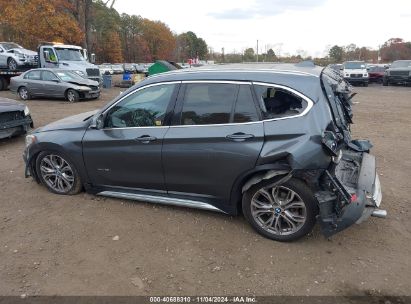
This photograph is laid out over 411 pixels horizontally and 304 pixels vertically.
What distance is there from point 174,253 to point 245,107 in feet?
5.59

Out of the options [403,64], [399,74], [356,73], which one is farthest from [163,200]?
[403,64]

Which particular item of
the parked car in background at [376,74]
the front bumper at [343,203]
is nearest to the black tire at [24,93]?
the front bumper at [343,203]

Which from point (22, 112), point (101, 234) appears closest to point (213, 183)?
point (101, 234)

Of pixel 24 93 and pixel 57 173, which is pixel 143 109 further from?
pixel 24 93

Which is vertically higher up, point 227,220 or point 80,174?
point 80,174

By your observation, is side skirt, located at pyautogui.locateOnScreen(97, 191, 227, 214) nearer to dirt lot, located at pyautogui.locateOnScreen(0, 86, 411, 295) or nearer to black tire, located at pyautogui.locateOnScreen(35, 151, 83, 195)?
dirt lot, located at pyautogui.locateOnScreen(0, 86, 411, 295)

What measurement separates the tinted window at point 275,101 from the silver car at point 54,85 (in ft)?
43.8

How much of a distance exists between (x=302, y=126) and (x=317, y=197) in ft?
2.36

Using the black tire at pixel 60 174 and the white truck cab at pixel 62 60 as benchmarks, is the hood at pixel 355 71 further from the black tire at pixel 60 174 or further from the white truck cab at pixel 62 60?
the black tire at pixel 60 174

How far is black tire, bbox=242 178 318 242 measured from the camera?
3594 mm

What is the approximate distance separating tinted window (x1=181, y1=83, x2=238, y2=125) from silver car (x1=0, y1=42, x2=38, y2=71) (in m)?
19.2

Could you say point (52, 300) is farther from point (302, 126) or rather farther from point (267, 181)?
point (302, 126)

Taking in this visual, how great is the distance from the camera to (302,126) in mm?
3541

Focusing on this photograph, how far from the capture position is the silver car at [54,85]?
15570 millimetres
